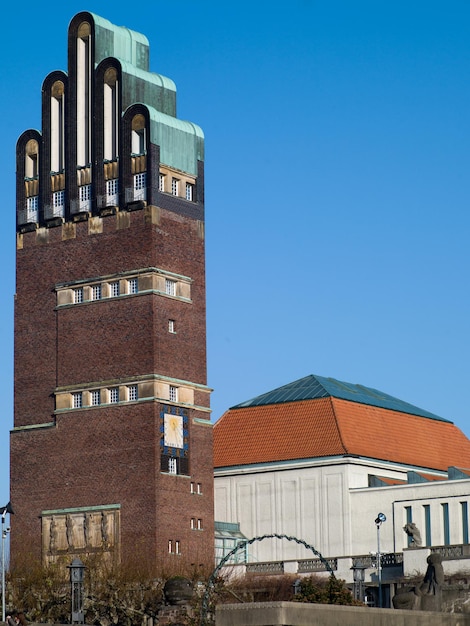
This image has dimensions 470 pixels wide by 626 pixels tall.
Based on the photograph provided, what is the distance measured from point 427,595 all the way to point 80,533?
45.1m

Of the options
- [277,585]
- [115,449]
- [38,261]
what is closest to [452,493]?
[277,585]

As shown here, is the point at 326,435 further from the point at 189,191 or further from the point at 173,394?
the point at 189,191

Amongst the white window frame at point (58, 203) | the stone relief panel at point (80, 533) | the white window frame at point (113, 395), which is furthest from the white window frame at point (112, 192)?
the stone relief panel at point (80, 533)

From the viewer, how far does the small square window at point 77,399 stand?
80000 mm

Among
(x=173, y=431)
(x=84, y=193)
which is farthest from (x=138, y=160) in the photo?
(x=173, y=431)

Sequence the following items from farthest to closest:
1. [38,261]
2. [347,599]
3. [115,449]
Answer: [38,261], [115,449], [347,599]

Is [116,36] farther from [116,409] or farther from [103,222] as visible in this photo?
[116,409]

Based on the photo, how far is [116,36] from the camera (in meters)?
83.9

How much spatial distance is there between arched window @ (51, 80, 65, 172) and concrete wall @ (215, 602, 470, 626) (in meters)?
58.0

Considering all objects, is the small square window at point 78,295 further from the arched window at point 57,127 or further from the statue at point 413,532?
the statue at point 413,532

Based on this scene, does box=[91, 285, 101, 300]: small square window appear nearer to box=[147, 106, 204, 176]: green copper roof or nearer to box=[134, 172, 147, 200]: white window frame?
box=[134, 172, 147, 200]: white window frame

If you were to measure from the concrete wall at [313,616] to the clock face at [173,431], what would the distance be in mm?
49700

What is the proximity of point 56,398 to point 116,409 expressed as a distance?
3.93 m

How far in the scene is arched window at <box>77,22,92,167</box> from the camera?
3250 inches
